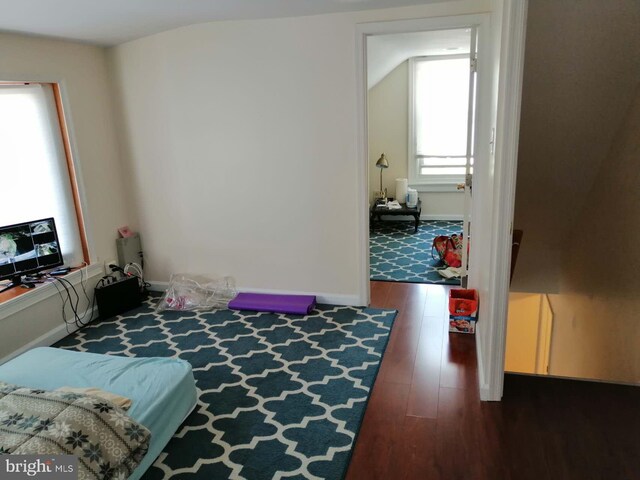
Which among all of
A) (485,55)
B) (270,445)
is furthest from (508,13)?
(270,445)

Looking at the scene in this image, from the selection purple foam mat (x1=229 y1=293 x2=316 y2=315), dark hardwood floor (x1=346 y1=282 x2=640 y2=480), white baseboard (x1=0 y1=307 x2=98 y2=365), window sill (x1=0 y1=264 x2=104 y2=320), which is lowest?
dark hardwood floor (x1=346 y1=282 x2=640 y2=480)

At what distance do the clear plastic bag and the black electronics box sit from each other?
0.74 feet

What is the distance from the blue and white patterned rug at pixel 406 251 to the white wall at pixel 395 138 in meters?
0.21

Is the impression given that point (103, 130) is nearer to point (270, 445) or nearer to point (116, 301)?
point (116, 301)

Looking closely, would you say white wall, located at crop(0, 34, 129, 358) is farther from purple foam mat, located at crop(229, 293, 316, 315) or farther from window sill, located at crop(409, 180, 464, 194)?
window sill, located at crop(409, 180, 464, 194)

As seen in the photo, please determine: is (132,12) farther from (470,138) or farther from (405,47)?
(405,47)

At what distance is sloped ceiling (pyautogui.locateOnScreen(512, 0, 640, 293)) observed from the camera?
2.46 metres

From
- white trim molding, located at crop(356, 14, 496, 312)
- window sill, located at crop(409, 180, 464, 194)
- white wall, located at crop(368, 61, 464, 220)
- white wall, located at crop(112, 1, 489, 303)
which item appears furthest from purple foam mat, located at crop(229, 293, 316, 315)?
A: window sill, located at crop(409, 180, 464, 194)

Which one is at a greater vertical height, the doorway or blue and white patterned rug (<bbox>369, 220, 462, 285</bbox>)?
the doorway

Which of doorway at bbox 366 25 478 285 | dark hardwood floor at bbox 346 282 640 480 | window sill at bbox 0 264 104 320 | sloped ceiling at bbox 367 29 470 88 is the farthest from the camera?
doorway at bbox 366 25 478 285

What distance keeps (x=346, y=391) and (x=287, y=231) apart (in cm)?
161

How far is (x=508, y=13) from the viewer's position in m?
2.23

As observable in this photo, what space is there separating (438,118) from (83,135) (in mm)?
4405

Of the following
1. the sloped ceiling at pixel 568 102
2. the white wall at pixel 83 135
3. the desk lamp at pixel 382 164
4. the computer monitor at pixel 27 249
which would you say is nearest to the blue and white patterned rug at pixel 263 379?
the white wall at pixel 83 135
